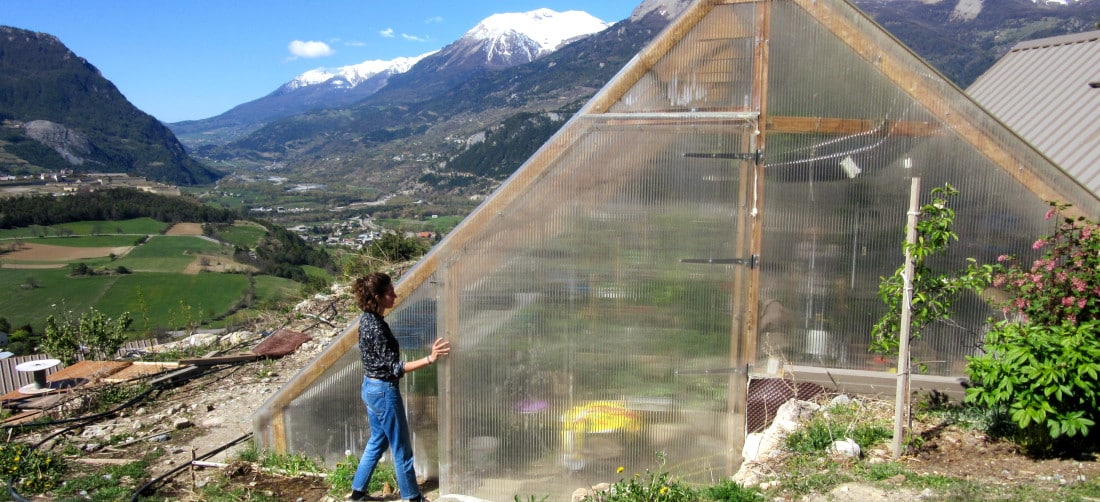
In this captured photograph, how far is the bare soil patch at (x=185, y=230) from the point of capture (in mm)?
63603

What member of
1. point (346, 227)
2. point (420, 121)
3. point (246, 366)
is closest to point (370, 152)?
point (420, 121)

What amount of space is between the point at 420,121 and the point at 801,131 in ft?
549

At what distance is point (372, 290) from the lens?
4.24 meters

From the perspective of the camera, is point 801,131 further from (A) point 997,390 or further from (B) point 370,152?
(B) point 370,152

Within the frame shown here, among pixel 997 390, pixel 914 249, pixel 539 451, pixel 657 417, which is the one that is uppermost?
pixel 914 249

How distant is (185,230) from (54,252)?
12250mm

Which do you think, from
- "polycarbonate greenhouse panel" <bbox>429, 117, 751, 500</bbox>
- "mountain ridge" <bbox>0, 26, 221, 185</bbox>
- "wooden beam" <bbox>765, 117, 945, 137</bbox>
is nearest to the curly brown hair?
"polycarbonate greenhouse panel" <bbox>429, 117, 751, 500</bbox>

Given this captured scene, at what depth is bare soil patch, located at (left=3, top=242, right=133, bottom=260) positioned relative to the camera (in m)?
52.2

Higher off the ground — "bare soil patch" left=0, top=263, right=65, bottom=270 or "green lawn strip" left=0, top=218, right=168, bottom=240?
"green lawn strip" left=0, top=218, right=168, bottom=240

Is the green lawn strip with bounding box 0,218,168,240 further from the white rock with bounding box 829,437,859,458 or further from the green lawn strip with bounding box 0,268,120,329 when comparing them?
the white rock with bounding box 829,437,859,458

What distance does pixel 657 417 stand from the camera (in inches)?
188

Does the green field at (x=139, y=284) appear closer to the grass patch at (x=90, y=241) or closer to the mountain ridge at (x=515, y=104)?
the grass patch at (x=90, y=241)

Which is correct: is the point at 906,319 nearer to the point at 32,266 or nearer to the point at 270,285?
the point at 270,285

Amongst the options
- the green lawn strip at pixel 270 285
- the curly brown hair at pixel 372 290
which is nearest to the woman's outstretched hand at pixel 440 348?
the curly brown hair at pixel 372 290
